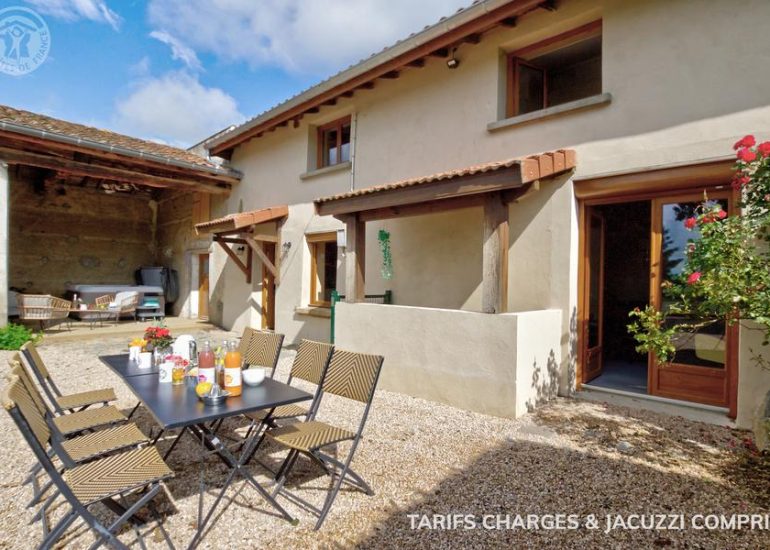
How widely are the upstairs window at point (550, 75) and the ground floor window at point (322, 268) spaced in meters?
4.13

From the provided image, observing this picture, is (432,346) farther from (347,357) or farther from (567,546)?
(567,546)

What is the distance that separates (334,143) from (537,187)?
5271mm

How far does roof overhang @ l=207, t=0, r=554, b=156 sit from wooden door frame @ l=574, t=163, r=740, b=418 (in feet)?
7.68

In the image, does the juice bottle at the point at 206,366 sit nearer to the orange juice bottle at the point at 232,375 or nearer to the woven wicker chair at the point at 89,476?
the orange juice bottle at the point at 232,375

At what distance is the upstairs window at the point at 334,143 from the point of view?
27.3 feet

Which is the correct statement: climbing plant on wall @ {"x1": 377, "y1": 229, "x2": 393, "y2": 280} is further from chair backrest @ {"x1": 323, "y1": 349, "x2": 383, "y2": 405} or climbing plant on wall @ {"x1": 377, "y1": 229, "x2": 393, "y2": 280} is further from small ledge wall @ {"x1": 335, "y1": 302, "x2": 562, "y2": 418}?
chair backrest @ {"x1": 323, "y1": 349, "x2": 383, "y2": 405}

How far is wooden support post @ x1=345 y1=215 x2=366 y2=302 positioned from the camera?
5957mm

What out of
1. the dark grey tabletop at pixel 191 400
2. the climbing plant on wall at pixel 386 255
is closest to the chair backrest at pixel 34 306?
the climbing plant on wall at pixel 386 255

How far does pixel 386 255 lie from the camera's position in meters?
6.84

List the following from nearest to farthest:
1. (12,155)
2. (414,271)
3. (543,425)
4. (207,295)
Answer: (543,425), (414,271), (12,155), (207,295)

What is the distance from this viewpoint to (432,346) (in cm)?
497

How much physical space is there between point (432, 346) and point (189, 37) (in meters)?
9.82

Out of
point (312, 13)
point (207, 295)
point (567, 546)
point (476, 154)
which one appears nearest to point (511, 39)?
point (476, 154)

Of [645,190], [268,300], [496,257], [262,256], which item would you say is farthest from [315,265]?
[645,190]
